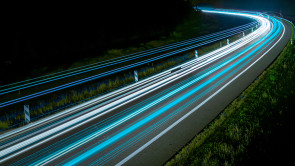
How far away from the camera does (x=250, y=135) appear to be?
609cm

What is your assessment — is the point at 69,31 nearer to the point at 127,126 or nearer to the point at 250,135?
the point at 127,126


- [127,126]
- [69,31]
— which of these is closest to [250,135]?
[127,126]

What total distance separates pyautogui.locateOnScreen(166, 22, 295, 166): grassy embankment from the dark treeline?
50.8 feet

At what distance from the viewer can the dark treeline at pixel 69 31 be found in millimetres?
18250

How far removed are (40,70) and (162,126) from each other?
1457 cm

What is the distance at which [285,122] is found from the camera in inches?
258

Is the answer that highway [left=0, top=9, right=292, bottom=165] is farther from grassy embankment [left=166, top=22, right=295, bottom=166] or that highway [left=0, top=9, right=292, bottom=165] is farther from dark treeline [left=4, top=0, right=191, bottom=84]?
dark treeline [left=4, top=0, right=191, bottom=84]

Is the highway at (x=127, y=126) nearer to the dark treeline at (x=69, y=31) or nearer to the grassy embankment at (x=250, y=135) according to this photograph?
the grassy embankment at (x=250, y=135)

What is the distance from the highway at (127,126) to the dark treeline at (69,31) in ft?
35.9

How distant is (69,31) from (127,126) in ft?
59.3

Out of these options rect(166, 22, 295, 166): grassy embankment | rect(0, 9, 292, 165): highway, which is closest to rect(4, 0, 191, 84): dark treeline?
rect(0, 9, 292, 165): highway

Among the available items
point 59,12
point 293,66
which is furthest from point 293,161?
point 59,12

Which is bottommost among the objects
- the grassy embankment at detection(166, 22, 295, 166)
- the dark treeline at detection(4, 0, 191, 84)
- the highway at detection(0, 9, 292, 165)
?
the highway at detection(0, 9, 292, 165)

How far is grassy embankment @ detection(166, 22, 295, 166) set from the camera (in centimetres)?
519
